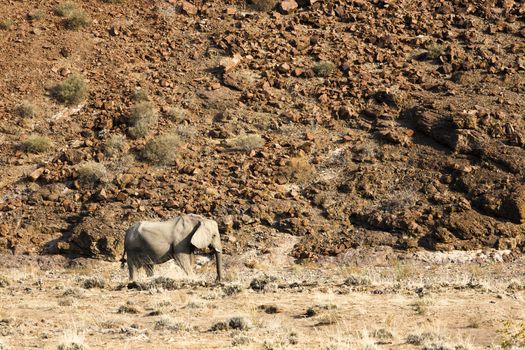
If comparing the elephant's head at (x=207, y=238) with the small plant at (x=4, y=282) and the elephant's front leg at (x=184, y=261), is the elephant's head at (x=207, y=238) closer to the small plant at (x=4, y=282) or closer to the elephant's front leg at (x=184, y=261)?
the elephant's front leg at (x=184, y=261)

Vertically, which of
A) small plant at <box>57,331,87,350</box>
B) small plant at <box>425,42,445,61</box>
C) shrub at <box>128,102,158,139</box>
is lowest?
shrub at <box>128,102,158,139</box>

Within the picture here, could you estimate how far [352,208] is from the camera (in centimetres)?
2530

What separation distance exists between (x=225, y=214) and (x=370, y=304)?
11013mm

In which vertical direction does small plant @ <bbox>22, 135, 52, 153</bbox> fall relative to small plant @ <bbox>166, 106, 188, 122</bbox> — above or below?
below

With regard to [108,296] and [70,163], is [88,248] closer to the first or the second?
[70,163]

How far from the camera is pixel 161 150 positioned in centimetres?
2714

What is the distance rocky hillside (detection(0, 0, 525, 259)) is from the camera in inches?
974

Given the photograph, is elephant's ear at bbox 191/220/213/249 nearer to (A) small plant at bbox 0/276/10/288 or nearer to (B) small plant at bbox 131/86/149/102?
(A) small plant at bbox 0/276/10/288

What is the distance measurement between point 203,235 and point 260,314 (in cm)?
528

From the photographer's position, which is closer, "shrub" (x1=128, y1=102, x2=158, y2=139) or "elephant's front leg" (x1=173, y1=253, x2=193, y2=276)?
"elephant's front leg" (x1=173, y1=253, x2=193, y2=276)

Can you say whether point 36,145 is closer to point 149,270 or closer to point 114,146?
point 114,146

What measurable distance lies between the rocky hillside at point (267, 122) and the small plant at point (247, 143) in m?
0.05

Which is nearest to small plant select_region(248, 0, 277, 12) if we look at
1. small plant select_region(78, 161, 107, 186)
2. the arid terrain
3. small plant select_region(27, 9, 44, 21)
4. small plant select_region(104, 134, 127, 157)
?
the arid terrain

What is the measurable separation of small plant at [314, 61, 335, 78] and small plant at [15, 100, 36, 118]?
393 inches
